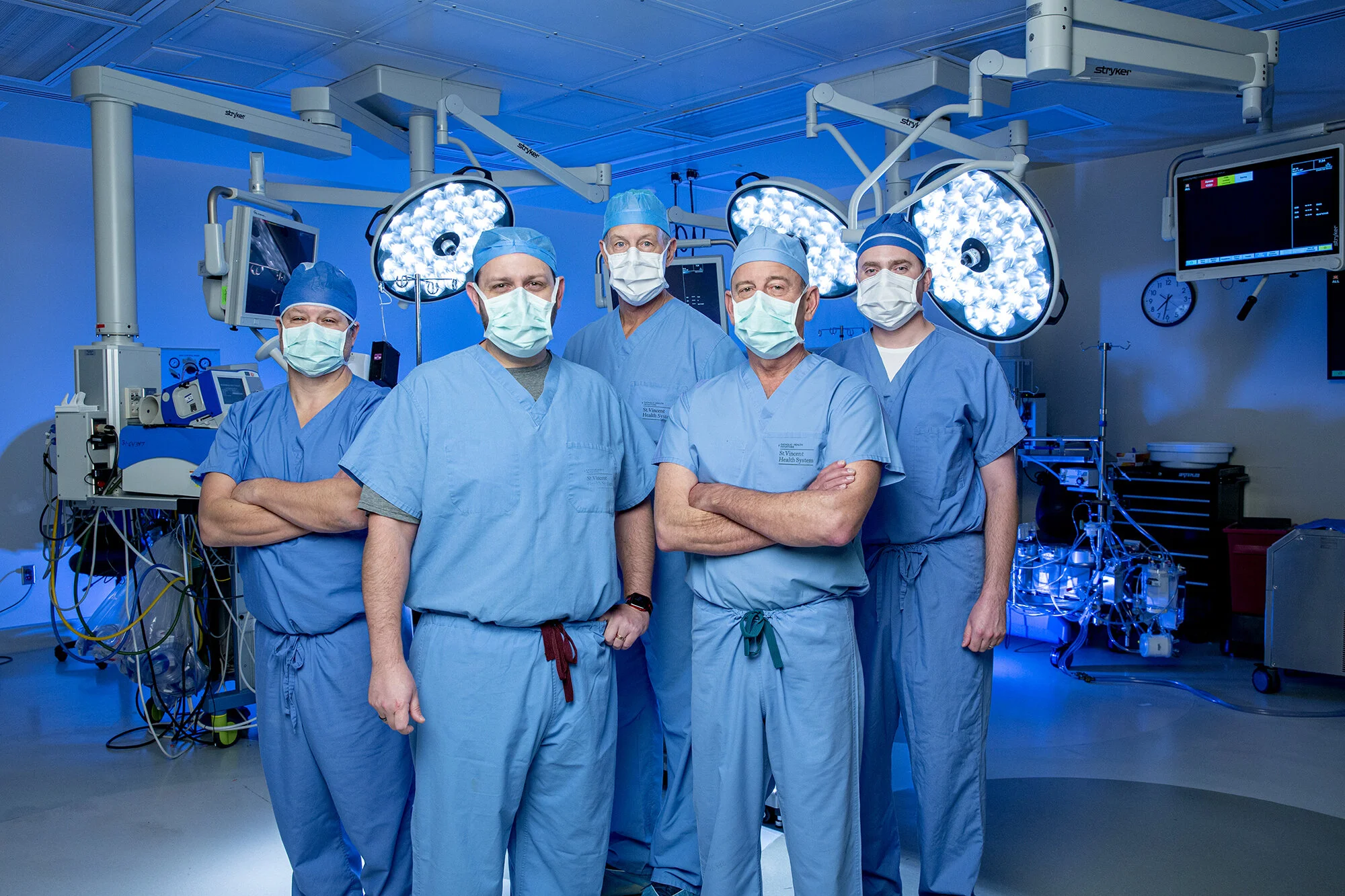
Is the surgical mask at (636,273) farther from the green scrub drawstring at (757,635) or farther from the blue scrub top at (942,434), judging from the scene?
A: the green scrub drawstring at (757,635)

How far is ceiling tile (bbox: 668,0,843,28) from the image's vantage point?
3598mm

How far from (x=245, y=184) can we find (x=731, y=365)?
4.99 m

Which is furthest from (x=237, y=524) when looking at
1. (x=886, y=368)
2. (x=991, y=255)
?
(x=991, y=255)

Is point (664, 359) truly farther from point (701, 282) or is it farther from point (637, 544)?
point (701, 282)

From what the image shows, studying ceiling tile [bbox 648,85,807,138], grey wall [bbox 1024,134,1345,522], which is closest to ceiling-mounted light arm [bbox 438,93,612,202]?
ceiling tile [bbox 648,85,807,138]

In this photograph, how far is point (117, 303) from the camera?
3488mm

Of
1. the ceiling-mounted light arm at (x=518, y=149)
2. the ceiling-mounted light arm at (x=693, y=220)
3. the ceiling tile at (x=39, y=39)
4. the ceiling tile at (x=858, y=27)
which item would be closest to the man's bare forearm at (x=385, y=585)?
the ceiling-mounted light arm at (x=518, y=149)

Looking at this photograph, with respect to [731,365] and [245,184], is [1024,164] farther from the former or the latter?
[245,184]

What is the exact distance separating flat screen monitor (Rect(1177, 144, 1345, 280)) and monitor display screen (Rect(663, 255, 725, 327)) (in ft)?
6.53

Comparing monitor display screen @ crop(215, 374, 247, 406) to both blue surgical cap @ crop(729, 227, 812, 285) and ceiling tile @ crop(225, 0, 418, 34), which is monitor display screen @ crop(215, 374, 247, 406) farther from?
blue surgical cap @ crop(729, 227, 812, 285)

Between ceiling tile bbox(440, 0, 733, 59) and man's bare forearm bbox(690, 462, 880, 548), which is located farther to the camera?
ceiling tile bbox(440, 0, 733, 59)

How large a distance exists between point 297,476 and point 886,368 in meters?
1.31

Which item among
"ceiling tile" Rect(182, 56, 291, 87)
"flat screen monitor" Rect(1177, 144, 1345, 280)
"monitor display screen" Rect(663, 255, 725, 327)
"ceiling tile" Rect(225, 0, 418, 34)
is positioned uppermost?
"ceiling tile" Rect(182, 56, 291, 87)

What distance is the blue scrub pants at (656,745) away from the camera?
2285 mm
